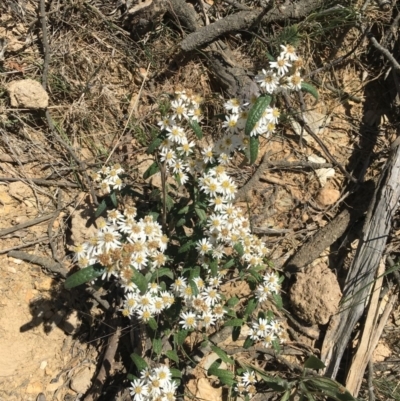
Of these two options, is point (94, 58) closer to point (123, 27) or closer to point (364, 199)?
point (123, 27)

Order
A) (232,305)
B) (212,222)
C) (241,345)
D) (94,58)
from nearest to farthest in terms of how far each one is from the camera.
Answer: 1. (212,222)
2. (232,305)
3. (241,345)
4. (94,58)

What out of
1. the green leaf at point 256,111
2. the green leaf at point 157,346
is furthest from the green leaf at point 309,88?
the green leaf at point 157,346

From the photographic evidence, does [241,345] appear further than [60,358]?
Yes

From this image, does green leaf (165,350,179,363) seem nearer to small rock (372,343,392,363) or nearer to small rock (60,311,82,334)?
small rock (60,311,82,334)

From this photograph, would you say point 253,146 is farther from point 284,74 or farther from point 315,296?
point 315,296

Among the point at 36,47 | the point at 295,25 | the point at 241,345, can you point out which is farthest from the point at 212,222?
the point at 36,47

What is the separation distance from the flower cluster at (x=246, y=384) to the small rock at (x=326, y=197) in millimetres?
1407

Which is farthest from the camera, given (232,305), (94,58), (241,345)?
(94,58)

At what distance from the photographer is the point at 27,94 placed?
3.06 metres

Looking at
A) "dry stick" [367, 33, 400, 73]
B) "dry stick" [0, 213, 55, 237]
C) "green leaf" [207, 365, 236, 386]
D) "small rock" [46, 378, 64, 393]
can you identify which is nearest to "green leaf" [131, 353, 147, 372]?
"green leaf" [207, 365, 236, 386]

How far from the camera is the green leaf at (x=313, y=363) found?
2.97 meters

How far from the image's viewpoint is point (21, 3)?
3.20 metres

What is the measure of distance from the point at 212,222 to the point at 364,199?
1530 mm

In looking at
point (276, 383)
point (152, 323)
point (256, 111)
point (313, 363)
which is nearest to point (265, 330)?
point (276, 383)
